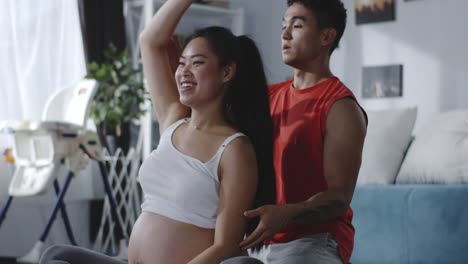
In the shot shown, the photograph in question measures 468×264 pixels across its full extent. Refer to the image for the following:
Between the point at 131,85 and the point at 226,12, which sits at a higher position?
the point at 226,12

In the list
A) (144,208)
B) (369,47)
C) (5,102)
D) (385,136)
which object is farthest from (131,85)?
(144,208)

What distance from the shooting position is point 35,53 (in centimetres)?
549

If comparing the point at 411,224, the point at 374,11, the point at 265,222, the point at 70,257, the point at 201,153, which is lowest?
the point at 411,224

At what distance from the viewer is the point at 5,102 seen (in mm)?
5293

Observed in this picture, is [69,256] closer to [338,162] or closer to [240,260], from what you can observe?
[240,260]

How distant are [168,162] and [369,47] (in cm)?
371

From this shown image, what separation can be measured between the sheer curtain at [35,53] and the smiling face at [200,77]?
3.59 metres

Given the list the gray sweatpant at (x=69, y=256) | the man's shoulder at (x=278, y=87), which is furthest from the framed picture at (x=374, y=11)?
the gray sweatpant at (x=69, y=256)

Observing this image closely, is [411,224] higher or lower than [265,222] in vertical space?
lower

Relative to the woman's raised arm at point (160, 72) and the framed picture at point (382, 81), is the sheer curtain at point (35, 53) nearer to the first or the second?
the framed picture at point (382, 81)

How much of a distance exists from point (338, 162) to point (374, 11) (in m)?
3.46

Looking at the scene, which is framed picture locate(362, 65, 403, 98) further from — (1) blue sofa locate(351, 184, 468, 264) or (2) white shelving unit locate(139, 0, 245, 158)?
(1) blue sofa locate(351, 184, 468, 264)

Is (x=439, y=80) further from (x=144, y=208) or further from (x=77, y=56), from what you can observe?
(x=144, y=208)

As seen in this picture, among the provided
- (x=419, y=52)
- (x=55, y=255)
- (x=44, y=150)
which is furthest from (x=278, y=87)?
(x=419, y=52)
